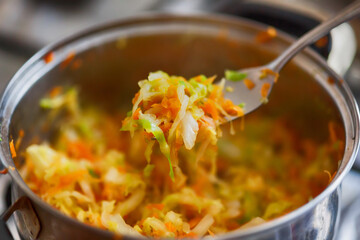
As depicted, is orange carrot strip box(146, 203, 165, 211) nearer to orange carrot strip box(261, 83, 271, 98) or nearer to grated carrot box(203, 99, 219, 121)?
grated carrot box(203, 99, 219, 121)

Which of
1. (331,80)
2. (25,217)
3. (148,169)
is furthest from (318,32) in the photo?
(25,217)

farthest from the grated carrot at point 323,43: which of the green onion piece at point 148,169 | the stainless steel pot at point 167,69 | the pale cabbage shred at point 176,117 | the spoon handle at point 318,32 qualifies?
the green onion piece at point 148,169

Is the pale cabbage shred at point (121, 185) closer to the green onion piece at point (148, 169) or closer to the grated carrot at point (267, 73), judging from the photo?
the green onion piece at point (148, 169)

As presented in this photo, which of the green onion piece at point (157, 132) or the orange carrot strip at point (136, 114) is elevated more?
the orange carrot strip at point (136, 114)

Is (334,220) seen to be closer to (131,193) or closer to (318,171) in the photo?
(318,171)

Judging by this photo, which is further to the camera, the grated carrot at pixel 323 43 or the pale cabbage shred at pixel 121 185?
the grated carrot at pixel 323 43

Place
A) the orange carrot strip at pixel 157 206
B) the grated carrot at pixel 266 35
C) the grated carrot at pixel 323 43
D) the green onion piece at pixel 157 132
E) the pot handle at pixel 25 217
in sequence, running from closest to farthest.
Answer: the pot handle at pixel 25 217
the green onion piece at pixel 157 132
the orange carrot strip at pixel 157 206
the grated carrot at pixel 266 35
the grated carrot at pixel 323 43

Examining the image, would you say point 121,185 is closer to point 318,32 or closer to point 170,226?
point 170,226
